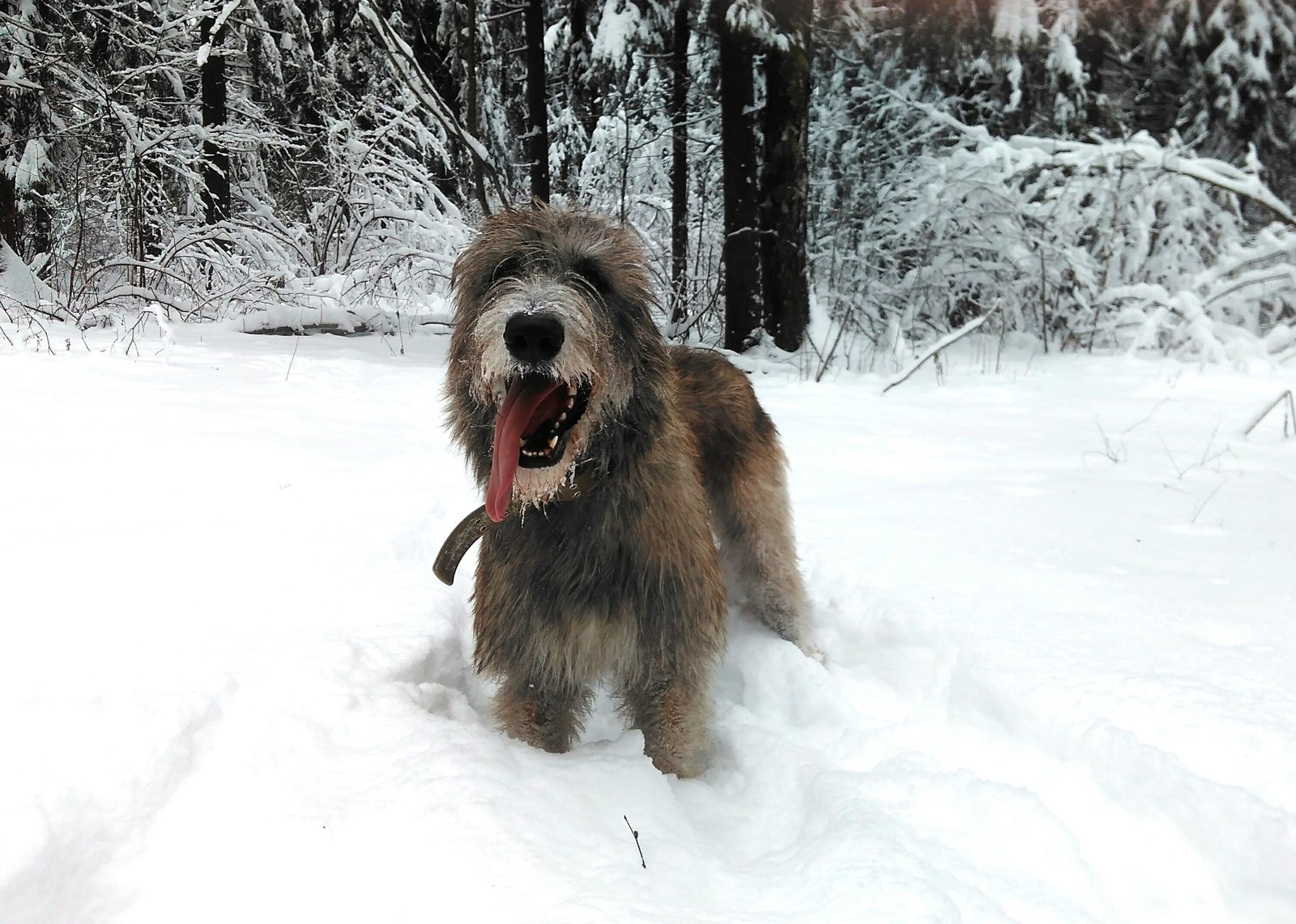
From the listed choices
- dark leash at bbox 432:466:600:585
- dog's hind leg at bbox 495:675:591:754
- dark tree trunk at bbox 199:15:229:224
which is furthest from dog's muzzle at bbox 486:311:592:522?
dark tree trunk at bbox 199:15:229:224

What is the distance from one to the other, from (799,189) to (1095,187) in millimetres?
3613

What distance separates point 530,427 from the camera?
82.3 inches

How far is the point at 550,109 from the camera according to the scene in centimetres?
2014

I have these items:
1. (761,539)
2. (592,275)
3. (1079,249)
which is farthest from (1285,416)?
(592,275)

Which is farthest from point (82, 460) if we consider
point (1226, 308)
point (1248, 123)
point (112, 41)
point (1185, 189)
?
point (1248, 123)

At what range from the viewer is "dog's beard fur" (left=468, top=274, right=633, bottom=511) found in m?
2.00

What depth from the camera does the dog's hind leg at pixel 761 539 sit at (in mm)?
3248

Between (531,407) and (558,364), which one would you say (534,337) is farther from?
(531,407)

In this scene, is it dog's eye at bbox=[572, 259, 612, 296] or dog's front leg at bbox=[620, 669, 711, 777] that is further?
dog's front leg at bbox=[620, 669, 711, 777]

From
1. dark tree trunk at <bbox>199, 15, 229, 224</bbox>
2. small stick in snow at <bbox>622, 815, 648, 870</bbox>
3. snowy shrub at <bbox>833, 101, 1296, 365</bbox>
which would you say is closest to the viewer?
small stick in snow at <bbox>622, 815, 648, 870</bbox>

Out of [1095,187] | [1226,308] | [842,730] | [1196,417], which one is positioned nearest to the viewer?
[842,730]

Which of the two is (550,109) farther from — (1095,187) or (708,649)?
(708,649)

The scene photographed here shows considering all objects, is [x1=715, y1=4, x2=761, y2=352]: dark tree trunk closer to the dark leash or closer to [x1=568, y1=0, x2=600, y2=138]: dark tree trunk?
[x1=568, y1=0, x2=600, y2=138]: dark tree trunk

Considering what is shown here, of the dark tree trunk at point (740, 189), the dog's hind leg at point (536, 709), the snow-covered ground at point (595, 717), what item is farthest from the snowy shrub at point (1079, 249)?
the dog's hind leg at point (536, 709)
